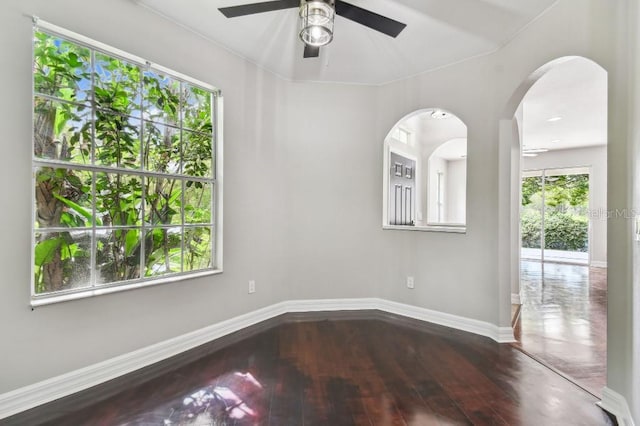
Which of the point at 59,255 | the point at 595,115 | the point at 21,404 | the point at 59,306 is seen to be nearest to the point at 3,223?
the point at 59,255

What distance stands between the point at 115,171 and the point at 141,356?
1.40 meters

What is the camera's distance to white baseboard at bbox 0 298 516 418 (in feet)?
6.02

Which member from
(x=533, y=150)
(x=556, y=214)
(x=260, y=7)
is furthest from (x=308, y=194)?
(x=556, y=214)

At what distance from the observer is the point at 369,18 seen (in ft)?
6.50

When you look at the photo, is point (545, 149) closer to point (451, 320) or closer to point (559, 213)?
point (559, 213)

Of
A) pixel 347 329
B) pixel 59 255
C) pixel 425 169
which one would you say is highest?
pixel 425 169

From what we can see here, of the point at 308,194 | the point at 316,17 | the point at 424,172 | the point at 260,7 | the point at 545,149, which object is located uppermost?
the point at 545,149

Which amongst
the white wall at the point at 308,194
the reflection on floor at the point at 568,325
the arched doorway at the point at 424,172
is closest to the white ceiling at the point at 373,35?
the white wall at the point at 308,194

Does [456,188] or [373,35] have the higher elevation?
[373,35]

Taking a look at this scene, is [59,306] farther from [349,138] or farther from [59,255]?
[349,138]

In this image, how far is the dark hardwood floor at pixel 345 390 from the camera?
1.74m

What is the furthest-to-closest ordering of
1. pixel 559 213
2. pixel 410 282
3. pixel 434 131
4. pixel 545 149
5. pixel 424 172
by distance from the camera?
pixel 559 213 < pixel 545 149 < pixel 424 172 < pixel 434 131 < pixel 410 282

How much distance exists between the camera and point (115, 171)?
2.24 meters

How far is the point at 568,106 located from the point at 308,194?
4137 millimetres
